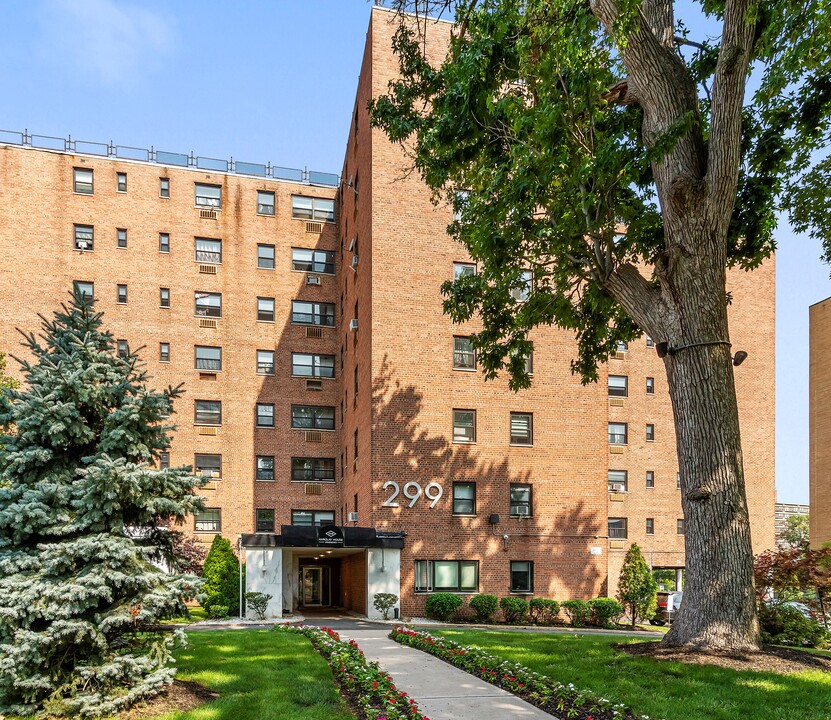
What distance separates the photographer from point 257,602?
75.8 ft

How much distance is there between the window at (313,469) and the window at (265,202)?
40.5ft

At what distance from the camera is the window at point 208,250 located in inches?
1366

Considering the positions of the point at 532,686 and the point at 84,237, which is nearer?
the point at 532,686

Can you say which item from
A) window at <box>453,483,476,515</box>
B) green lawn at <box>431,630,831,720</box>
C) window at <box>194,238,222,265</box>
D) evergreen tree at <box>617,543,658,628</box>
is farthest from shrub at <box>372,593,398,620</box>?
window at <box>194,238,222,265</box>

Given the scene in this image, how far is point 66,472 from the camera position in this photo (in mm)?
8914

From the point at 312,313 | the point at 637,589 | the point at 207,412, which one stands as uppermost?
the point at 312,313

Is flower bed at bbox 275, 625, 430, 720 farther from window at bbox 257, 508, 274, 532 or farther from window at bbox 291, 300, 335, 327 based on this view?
window at bbox 291, 300, 335, 327

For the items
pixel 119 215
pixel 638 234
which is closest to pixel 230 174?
pixel 119 215

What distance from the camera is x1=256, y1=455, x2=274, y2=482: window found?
33.4 meters

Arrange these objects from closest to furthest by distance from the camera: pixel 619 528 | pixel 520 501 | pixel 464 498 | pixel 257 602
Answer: pixel 257 602 < pixel 464 498 < pixel 520 501 < pixel 619 528

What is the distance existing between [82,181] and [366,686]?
102ft

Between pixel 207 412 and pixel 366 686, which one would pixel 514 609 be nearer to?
pixel 366 686

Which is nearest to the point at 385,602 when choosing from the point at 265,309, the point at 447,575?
the point at 447,575

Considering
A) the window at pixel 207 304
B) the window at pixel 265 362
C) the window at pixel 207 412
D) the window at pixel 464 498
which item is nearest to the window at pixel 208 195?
the window at pixel 207 304
